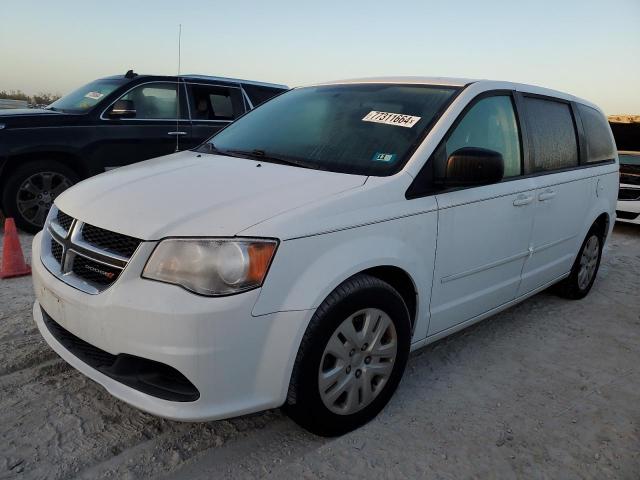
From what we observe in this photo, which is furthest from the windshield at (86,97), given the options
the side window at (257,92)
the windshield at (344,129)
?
the windshield at (344,129)

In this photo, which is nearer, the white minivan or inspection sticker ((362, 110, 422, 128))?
the white minivan

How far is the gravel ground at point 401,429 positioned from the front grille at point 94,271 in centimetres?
71

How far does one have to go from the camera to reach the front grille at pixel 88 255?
213 cm

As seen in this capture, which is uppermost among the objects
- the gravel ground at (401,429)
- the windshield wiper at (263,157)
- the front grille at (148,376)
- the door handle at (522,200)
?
the windshield wiper at (263,157)

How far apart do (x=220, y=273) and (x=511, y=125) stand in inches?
86.7

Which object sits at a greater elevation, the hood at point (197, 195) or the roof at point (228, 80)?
the roof at point (228, 80)

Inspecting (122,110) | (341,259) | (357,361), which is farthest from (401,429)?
(122,110)

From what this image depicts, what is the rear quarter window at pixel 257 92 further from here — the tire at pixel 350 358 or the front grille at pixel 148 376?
the front grille at pixel 148 376

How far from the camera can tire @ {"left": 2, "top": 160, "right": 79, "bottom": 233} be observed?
5.51m

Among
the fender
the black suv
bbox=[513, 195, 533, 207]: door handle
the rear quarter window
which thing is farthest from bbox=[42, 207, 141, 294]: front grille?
the rear quarter window

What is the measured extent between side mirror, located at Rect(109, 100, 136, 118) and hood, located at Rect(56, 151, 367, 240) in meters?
3.42

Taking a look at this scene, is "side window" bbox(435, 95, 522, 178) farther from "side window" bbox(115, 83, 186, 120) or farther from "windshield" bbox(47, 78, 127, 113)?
"windshield" bbox(47, 78, 127, 113)

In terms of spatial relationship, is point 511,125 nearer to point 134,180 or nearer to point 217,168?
point 217,168

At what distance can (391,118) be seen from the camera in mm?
2928
